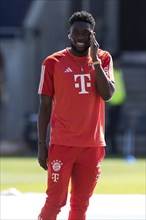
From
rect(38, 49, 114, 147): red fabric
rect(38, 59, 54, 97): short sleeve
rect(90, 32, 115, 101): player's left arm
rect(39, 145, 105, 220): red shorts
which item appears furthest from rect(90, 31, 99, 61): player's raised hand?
rect(39, 145, 105, 220): red shorts

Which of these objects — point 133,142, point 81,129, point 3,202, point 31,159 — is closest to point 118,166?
point 31,159

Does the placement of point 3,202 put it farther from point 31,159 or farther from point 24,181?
point 31,159

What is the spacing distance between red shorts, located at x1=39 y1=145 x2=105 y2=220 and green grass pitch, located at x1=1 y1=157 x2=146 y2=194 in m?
4.98

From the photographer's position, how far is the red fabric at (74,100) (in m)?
7.56

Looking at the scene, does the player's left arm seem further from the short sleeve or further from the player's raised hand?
the short sleeve

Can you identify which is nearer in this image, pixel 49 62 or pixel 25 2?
pixel 49 62

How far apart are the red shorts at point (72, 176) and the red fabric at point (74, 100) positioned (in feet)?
0.24

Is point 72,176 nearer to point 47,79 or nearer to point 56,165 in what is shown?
point 56,165

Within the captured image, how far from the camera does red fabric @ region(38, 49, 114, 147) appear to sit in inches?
298

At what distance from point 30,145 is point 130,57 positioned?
3947 mm

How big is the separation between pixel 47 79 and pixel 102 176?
7.55m

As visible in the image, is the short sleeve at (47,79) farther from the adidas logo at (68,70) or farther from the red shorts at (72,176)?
the red shorts at (72,176)

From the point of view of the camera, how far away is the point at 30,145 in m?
21.3

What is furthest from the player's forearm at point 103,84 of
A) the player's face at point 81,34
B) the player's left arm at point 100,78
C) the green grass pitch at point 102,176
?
the green grass pitch at point 102,176
